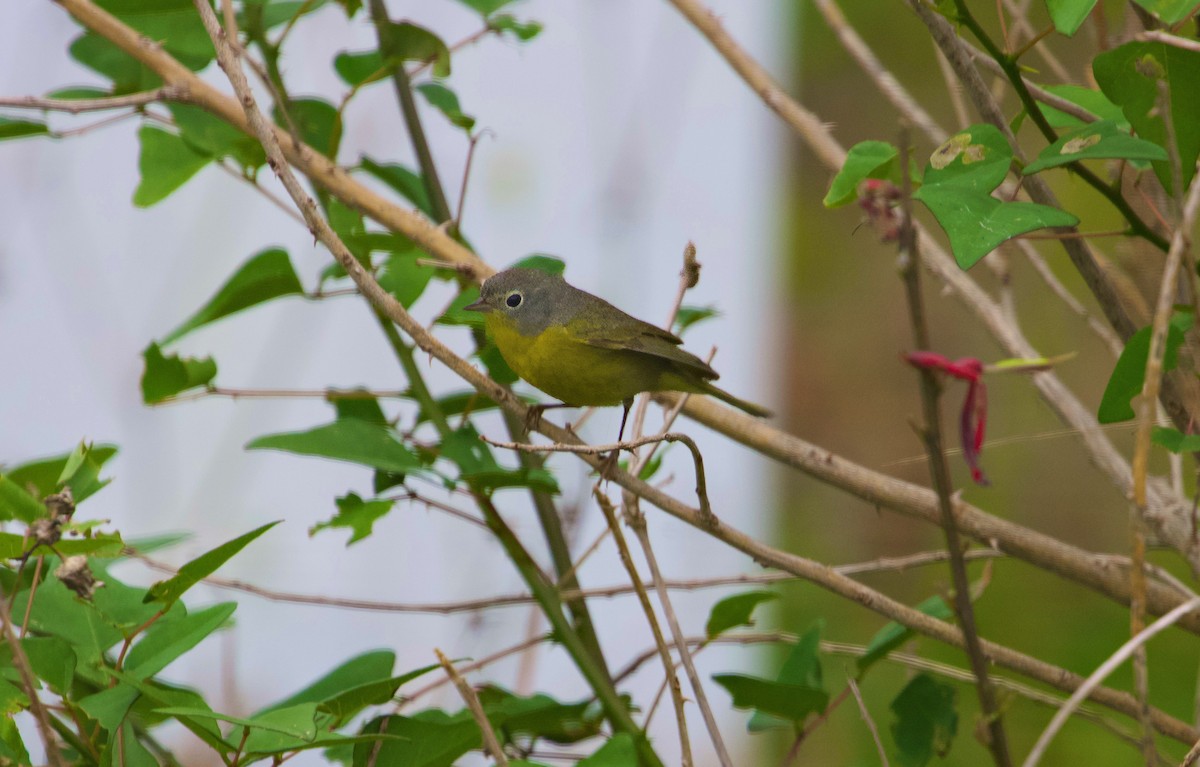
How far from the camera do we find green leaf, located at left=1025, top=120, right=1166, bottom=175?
3.83 feet

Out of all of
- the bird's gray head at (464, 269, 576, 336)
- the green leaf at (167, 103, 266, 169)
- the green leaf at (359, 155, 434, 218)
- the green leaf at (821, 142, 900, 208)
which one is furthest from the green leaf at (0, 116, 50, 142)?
the green leaf at (821, 142, 900, 208)

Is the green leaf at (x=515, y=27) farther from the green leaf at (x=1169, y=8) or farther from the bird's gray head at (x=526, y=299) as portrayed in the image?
the green leaf at (x=1169, y=8)

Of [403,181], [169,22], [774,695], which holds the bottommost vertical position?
[774,695]

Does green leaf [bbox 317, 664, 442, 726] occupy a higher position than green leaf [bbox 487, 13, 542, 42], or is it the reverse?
green leaf [bbox 487, 13, 542, 42]

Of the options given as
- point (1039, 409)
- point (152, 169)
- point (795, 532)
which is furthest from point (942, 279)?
point (795, 532)

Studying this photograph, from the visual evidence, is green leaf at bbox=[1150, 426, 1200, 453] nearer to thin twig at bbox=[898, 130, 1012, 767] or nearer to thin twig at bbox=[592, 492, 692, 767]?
Answer: thin twig at bbox=[898, 130, 1012, 767]

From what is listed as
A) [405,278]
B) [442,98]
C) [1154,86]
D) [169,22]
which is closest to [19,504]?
[405,278]

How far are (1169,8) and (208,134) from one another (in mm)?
1509

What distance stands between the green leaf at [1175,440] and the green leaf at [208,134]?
1.38 metres

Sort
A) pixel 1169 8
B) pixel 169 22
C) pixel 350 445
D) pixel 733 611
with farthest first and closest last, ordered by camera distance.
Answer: pixel 169 22 → pixel 733 611 → pixel 350 445 → pixel 1169 8

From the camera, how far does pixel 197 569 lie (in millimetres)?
1270

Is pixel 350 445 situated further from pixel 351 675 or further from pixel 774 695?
pixel 774 695

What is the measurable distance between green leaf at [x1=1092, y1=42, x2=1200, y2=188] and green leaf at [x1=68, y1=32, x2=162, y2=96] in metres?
1.61

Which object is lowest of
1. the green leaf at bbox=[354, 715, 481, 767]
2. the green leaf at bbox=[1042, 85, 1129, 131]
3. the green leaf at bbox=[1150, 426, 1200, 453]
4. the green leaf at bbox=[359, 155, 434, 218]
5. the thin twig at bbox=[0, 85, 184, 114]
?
the green leaf at bbox=[354, 715, 481, 767]
